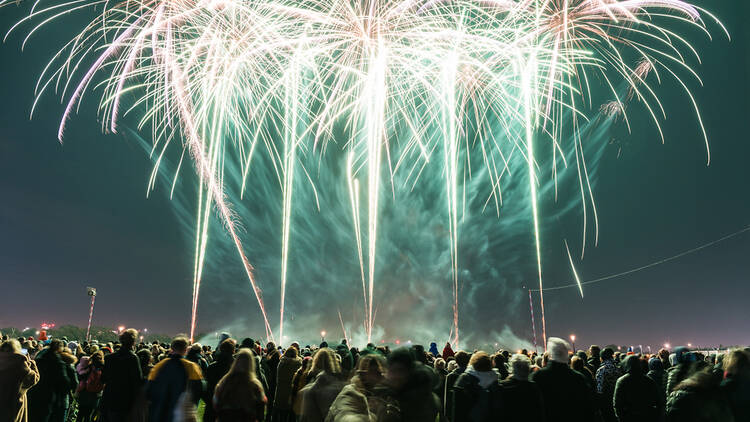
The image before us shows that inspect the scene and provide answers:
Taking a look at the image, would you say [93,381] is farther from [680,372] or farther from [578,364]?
[680,372]

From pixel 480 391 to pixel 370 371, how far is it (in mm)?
1411

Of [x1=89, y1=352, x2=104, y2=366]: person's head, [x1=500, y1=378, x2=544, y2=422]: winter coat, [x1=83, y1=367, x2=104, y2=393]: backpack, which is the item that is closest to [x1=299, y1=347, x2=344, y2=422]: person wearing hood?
[x1=500, y1=378, x2=544, y2=422]: winter coat

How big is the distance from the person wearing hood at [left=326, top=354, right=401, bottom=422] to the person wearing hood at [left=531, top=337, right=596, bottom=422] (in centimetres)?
224

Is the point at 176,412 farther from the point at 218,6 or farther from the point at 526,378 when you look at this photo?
the point at 218,6

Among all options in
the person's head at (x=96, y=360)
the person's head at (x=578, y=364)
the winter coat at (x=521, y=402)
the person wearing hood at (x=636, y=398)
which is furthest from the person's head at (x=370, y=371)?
the person's head at (x=96, y=360)

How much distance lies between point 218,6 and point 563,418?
42.8ft

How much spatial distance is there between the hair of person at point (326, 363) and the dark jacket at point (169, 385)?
1706 mm

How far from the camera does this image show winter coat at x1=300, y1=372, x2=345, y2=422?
4520mm

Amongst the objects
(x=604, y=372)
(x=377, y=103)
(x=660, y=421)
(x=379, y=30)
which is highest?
(x=379, y=30)

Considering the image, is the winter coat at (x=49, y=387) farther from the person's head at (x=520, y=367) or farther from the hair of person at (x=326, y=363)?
the person's head at (x=520, y=367)

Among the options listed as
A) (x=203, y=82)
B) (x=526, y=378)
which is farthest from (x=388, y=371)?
(x=203, y=82)

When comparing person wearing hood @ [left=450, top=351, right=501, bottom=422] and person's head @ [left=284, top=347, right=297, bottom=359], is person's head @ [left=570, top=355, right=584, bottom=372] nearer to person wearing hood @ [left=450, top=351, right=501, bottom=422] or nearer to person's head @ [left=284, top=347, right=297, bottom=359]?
person wearing hood @ [left=450, top=351, right=501, bottom=422]

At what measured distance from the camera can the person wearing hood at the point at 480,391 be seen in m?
4.60

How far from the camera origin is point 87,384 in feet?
28.7
